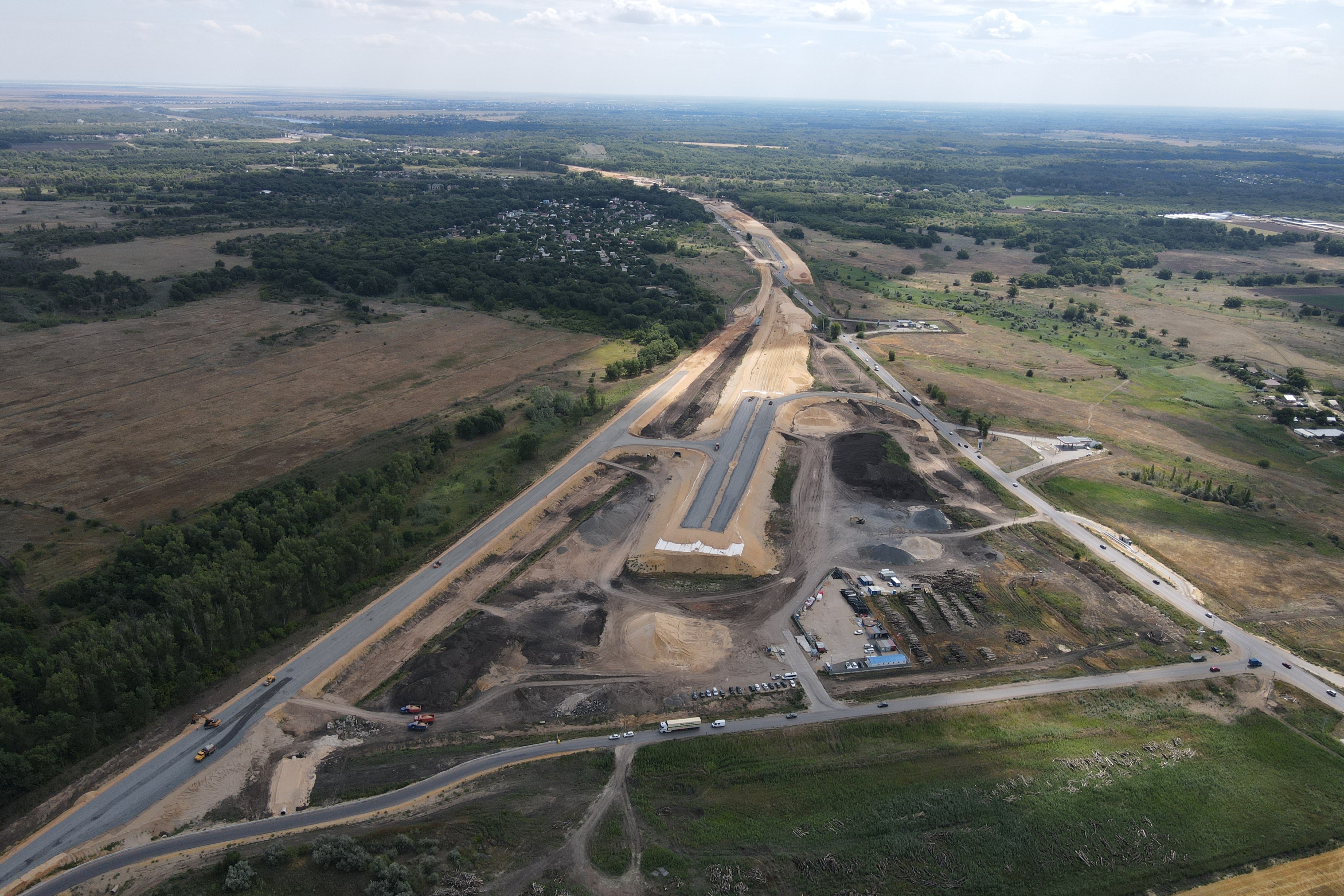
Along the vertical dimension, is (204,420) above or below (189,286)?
below

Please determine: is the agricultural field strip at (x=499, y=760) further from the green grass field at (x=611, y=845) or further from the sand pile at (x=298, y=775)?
the green grass field at (x=611, y=845)

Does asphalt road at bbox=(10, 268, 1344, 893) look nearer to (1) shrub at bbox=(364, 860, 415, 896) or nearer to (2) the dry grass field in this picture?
(2) the dry grass field

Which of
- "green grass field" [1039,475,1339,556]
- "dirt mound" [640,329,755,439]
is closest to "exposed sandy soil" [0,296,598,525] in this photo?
"dirt mound" [640,329,755,439]

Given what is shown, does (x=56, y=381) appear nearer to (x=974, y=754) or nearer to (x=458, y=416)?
(x=458, y=416)

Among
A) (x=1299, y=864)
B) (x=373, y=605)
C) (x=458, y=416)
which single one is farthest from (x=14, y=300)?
(x=1299, y=864)

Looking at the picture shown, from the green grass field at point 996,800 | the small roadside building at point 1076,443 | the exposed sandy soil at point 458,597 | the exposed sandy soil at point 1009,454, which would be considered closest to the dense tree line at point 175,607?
the exposed sandy soil at point 458,597

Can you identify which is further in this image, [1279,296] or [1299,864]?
[1279,296]
